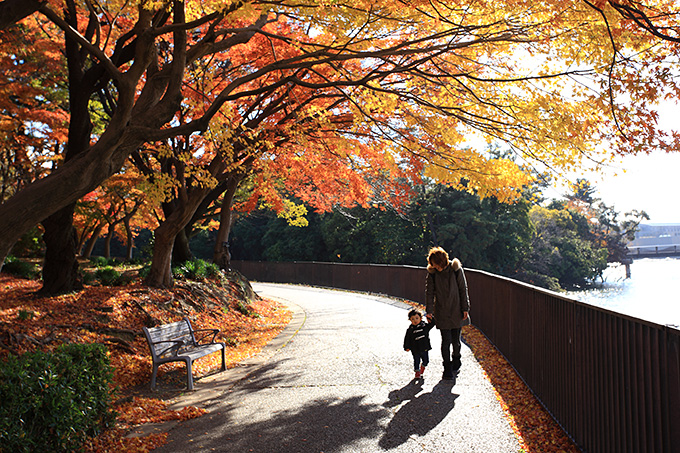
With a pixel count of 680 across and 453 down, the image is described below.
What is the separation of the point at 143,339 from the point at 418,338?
17.9 ft

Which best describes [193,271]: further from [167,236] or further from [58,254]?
[58,254]

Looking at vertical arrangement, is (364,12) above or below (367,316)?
above

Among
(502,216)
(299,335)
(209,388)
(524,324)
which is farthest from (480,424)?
(502,216)

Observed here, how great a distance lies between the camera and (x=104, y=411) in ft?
17.6

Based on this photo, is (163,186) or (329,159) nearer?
(163,186)

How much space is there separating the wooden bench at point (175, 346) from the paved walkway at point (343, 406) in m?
0.44

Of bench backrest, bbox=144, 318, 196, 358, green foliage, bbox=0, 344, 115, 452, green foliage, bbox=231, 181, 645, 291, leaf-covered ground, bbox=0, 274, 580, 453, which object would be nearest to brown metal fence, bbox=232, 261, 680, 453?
leaf-covered ground, bbox=0, 274, 580, 453

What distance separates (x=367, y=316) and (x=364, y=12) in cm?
877

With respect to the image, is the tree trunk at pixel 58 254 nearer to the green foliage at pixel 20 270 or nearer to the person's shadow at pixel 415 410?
the green foliage at pixel 20 270

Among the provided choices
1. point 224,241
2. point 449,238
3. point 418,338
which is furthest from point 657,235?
point 418,338

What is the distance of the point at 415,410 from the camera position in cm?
596

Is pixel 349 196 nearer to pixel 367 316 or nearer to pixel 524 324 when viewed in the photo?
pixel 367 316

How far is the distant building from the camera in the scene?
164m

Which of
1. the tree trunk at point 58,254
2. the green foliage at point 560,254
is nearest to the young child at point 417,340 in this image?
the tree trunk at point 58,254
